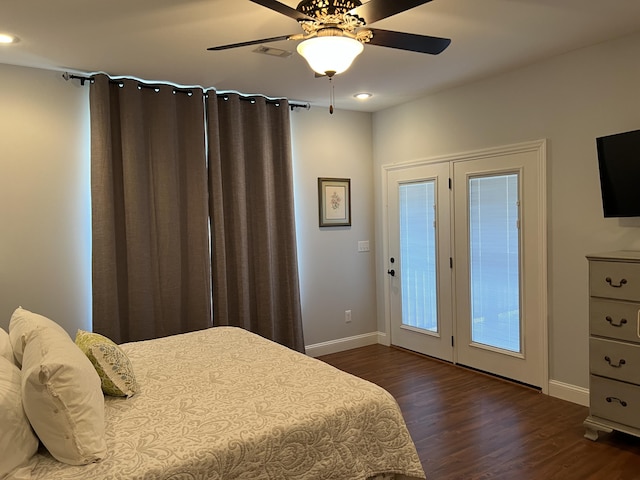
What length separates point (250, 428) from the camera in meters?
1.78

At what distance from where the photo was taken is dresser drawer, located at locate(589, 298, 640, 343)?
290 cm

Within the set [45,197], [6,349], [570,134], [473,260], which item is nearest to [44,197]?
[45,197]

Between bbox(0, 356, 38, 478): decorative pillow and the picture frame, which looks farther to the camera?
the picture frame

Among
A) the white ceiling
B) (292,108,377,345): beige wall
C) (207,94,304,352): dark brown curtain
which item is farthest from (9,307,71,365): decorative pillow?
(292,108,377,345): beige wall

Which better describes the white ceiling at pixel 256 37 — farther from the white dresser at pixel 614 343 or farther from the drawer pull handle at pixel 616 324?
the drawer pull handle at pixel 616 324

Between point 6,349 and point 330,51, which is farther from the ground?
point 330,51

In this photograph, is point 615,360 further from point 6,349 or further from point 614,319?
point 6,349

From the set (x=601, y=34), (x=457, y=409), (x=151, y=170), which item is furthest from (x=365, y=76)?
(x=457, y=409)

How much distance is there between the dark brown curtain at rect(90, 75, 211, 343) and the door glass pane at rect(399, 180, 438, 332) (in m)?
2.10

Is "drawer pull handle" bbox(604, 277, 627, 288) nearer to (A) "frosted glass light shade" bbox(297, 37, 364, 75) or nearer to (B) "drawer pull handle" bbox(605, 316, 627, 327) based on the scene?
(B) "drawer pull handle" bbox(605, 316, 627, 327)

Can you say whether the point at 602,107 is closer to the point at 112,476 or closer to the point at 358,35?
the point at 358,35

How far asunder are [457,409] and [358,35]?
275 centimetres

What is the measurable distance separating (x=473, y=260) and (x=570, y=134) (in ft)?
4.40

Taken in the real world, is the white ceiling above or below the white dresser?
above
